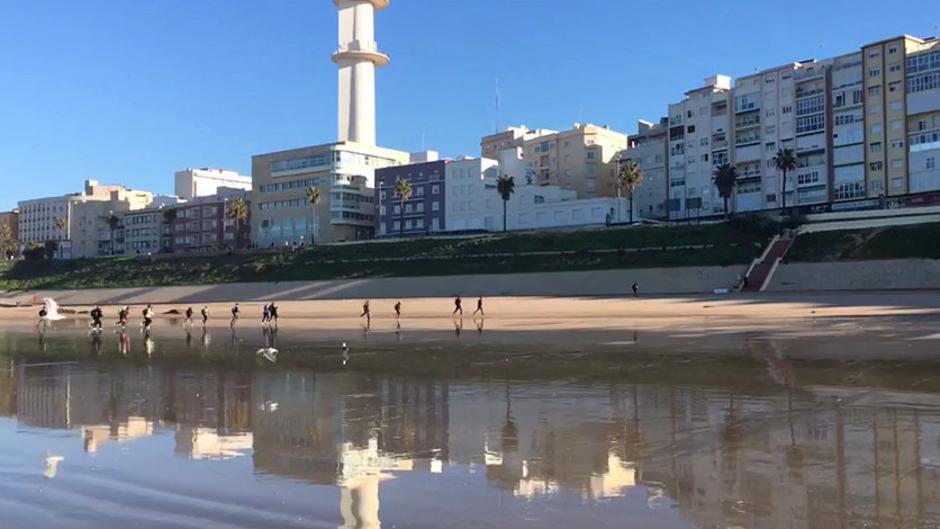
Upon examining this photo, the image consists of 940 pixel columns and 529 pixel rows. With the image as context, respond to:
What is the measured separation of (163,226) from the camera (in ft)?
543

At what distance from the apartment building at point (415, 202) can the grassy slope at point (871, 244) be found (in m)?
58.0

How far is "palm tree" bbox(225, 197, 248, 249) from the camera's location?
13336 centimetres

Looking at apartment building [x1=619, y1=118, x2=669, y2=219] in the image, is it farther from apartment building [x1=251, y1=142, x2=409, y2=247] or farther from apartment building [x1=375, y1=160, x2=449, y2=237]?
apartment building [x1=251, y1=142, x2=409, y2=247]

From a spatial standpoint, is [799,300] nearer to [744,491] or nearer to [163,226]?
[744,491]

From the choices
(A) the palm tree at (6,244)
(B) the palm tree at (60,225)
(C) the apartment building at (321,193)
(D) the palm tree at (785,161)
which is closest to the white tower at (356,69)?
(C) the apartment building at (321,193)

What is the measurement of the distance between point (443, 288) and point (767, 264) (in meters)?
31.7

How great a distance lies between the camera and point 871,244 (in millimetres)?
67375

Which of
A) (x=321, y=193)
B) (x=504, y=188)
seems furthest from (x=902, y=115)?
(x=321, y=193)

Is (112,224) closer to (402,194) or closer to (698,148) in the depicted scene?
(402,194)

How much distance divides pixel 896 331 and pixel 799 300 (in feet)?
72.4

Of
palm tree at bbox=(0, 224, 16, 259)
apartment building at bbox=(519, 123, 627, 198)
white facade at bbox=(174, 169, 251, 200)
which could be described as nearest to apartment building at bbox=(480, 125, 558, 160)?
apartment building at bbox=(519, 123, 627, 198)

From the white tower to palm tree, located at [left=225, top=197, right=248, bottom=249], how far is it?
839 inches

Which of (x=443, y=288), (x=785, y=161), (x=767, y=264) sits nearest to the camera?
(x=767, y=264)

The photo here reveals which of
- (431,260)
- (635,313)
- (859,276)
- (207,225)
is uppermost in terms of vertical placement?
(207,225)
